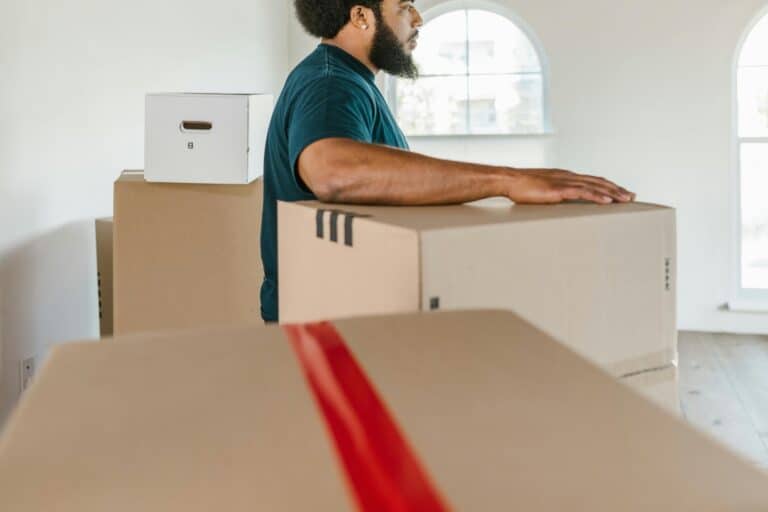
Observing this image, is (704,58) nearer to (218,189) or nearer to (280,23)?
(280,23)

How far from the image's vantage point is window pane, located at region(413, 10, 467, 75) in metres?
5.15

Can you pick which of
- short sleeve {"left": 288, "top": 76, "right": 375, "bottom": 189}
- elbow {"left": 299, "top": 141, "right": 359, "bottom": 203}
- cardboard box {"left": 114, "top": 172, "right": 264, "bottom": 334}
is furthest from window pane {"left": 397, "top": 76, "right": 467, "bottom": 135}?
elbow {"left": 299, "top": 141, "right": 359, "bottom": 203}

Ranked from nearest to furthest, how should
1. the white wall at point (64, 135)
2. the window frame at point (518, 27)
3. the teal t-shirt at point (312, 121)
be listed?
the teal t-shirt at point (312, 121)
the white wall at point (64, 135)
the window frame at point (518, 27)

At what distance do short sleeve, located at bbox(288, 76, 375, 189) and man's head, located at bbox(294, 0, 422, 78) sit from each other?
0.26m

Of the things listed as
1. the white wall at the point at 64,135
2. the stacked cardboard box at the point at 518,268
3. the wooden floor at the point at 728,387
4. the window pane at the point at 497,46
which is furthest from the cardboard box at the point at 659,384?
the window pane at the point at 497,46

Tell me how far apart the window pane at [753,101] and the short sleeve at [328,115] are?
405 cm

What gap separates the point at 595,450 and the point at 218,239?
1.83 meters

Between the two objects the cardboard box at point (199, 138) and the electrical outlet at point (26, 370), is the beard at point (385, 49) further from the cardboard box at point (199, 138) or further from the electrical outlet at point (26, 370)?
the electrical outlet at point (26, 370)

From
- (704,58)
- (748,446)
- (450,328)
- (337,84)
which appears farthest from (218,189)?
(704,58)

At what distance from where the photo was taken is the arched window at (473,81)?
5070 millimetres

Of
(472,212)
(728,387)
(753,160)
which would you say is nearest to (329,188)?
(472,212)

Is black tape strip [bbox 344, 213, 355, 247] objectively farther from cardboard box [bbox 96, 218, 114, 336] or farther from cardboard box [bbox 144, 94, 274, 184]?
cardboard box [bbox 96, 218, 114, 336]

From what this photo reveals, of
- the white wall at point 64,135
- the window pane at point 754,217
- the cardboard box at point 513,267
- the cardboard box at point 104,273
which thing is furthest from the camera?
the window pane at point 754,217

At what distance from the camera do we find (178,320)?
2.22 m
